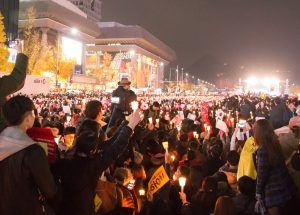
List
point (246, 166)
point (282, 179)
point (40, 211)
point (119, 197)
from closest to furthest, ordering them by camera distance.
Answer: point (40, 211)
point (119, 197)
point (282, 179)
point (246, 166)

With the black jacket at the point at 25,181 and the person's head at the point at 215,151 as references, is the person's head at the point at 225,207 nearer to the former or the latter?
the black jacket at the point at 25,181

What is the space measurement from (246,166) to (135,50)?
10573 cm

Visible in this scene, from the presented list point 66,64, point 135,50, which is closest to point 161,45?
point 135,50

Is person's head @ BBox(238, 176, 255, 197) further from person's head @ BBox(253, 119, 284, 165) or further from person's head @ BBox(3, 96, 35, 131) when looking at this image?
person's head @ BBox(3, 96, 35, 131)

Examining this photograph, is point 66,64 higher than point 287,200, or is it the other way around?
point 66,64

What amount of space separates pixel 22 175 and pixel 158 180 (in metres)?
2.38

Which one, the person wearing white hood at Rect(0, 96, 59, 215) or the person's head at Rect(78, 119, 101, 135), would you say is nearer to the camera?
the person wearing white hood at Rect(0, 96, 59, 215)

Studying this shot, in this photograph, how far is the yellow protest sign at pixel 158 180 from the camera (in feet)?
16.3

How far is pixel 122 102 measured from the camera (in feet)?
26.0

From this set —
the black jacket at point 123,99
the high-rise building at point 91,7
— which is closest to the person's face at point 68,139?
the black jacket at point 123,99

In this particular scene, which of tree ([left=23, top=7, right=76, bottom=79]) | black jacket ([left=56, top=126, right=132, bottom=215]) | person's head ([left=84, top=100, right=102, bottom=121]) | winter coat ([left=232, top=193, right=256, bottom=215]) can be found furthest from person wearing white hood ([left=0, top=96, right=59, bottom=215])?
tree ([left=23, top=7, right=76, bottom=79])

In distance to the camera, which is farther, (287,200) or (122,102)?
(122,102)

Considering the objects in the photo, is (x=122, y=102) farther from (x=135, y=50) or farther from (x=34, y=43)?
(x=135, y=50)

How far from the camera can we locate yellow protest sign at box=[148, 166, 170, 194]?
495cm
